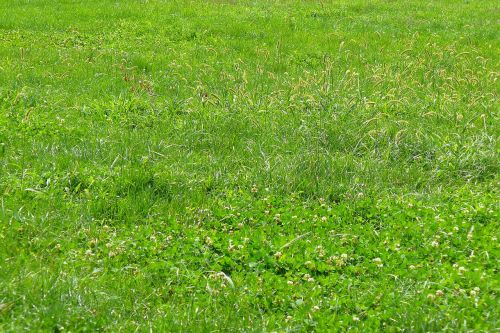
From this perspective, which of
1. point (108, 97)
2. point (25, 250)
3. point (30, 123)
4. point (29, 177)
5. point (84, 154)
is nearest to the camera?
point (25, 250)

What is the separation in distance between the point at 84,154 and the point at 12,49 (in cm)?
616

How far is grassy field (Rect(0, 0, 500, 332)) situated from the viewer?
4832mm

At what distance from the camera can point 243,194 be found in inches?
271

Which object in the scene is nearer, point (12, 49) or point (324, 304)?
point (324, 304)

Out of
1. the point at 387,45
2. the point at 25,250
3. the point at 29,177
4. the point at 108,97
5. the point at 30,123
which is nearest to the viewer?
the point at 25,250

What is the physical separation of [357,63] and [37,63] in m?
5.84

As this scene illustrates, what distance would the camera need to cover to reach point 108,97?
1025 cm

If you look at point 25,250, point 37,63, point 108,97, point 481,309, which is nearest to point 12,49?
point 37,63

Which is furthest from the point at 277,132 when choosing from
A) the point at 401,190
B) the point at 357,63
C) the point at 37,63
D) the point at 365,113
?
the point at 37,63

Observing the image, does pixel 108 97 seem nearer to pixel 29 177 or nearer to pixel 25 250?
pixel 29 177

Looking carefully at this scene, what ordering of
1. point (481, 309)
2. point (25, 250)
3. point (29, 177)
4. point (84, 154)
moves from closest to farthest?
point (481, 309) < point (25, 250) < point (29, 177) < point (84, 154)

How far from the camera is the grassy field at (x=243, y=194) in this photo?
4.83 meters

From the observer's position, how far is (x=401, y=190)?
284 inches

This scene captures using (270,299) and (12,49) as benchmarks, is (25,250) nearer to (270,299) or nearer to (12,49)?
(270,299)
